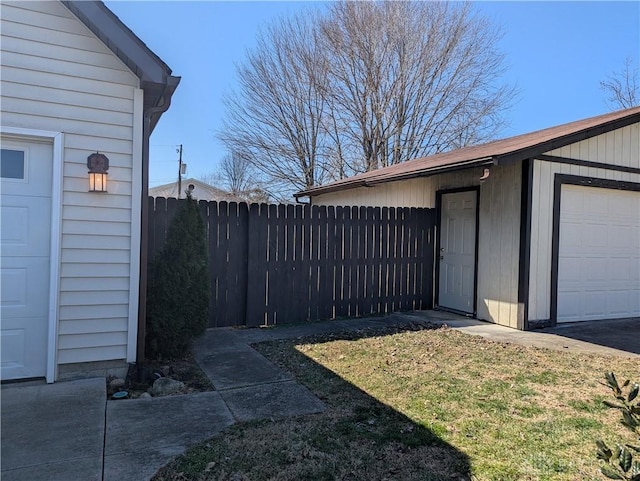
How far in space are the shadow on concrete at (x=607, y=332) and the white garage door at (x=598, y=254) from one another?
8.9 inches

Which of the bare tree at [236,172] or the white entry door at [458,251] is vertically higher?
the bare tree at [236,172]

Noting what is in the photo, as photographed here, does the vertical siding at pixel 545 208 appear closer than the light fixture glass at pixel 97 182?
No

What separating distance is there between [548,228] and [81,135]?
670 cm

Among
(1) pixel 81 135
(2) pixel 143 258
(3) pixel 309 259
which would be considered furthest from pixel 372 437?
(3) pixel 309 259

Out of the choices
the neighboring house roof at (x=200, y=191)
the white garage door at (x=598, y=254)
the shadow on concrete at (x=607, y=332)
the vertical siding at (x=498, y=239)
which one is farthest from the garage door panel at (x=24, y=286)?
the neighboring house roof at (x=200, y=191)

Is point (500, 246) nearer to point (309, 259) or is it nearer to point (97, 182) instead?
point (309, 259)

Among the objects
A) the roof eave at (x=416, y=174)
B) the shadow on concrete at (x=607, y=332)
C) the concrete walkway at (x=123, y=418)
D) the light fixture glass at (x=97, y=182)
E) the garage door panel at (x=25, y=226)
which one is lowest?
the concrete walkway at (x=123, y=418)

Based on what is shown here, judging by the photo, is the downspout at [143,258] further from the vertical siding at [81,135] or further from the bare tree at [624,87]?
the bare tree at [624,87]

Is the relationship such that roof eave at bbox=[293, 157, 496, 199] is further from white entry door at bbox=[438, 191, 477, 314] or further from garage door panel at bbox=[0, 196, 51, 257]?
garage door panel at bbox=[0, 196, 51, 257]

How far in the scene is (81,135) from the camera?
4.08 metres

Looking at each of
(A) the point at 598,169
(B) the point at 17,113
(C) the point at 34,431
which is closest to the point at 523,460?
(C) the point at 34,431

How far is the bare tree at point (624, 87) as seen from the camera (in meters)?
18.3

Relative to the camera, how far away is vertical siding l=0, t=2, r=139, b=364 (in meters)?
3.87

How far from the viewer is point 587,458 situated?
2854 millimetres
